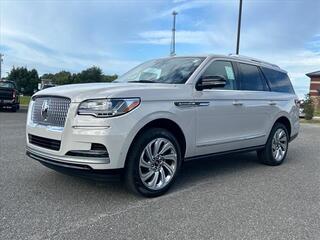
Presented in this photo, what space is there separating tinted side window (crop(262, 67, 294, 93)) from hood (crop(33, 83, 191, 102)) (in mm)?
2730

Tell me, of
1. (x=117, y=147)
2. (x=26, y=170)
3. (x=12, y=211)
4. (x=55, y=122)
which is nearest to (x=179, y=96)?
(x=117, y=147)

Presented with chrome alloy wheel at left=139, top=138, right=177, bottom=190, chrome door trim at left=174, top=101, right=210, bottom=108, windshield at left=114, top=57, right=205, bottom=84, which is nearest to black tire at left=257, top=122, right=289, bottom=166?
chrome door trim at left=174, top=101, right=210, bottom=108

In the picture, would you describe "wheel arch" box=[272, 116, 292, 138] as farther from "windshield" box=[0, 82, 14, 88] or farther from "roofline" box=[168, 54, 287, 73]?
"windshield" box=[0, 82, 14, 88]

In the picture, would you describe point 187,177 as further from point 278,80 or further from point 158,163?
Result: point 278,80

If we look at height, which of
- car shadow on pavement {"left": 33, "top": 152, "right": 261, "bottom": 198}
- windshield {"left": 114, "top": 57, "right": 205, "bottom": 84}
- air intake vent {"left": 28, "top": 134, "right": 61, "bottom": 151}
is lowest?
car shadow on pavement {"left": 33, "top": 152, "right": 261, "bottom": 198}

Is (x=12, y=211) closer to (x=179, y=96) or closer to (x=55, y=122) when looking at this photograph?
(x=55, y=122)

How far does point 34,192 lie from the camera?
4527mm

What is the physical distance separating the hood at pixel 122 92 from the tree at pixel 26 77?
89.3 meters

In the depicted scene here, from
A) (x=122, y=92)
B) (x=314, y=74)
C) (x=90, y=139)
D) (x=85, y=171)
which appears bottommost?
(x=85, y=171)

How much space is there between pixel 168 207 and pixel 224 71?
2475 mm

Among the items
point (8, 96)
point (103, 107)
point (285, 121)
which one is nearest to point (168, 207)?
point (103, 107)

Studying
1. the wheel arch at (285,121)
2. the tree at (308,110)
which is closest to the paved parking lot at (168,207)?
the wheel arch at (285,121)

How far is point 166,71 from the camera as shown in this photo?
17.5 feet

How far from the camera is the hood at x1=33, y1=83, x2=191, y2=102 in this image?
409 centimetres
